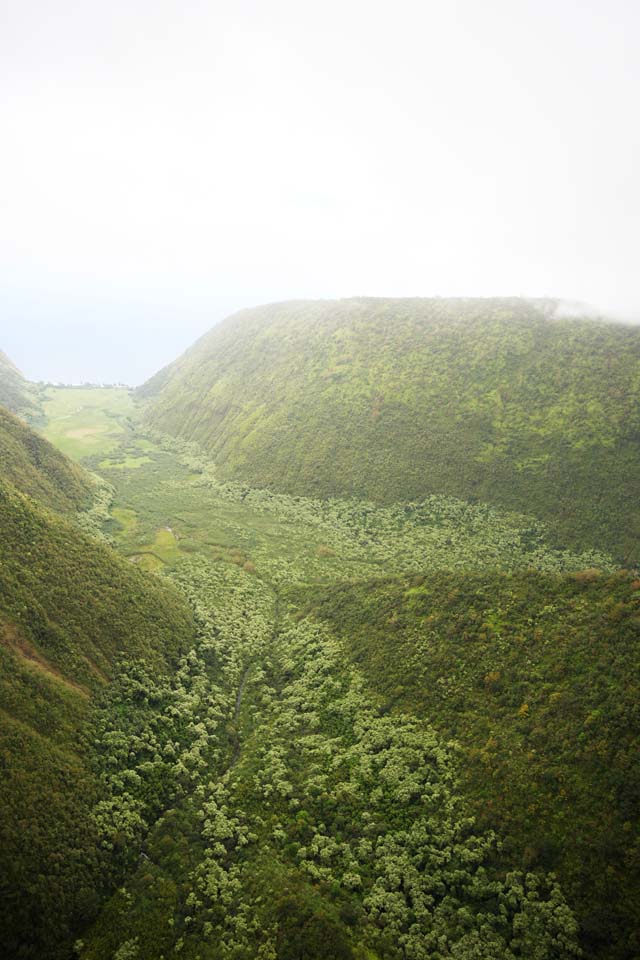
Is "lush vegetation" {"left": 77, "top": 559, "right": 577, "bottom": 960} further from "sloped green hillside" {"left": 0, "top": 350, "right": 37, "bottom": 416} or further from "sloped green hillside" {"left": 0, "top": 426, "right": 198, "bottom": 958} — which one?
"sloped green hillside" {"left": 0, "top": 350, "right": 37, "bottom": 416}

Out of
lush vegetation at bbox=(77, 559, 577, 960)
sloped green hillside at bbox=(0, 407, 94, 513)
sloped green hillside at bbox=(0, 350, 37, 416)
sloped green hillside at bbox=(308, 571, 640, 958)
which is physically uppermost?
sloped green hillside at bbox=(0, 350, 37, 416)

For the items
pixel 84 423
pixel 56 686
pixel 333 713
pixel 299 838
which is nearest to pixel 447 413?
pixel 333 713

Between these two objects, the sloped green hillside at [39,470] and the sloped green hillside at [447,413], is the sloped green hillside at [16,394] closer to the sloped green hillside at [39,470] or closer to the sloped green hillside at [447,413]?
the sloped green hillside at [447,413]

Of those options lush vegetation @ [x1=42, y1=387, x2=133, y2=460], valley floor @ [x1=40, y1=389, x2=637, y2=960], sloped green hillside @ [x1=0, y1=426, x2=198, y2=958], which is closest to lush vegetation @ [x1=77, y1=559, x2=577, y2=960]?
valley floor @ [x1=40, y1=389, x2=637, y2=960]

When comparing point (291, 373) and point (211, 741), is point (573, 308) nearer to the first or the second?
point (291, 373)

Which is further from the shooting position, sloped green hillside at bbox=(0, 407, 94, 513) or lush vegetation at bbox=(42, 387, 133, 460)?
lush vegetation at bbox=(42, 387, 133, 460)
